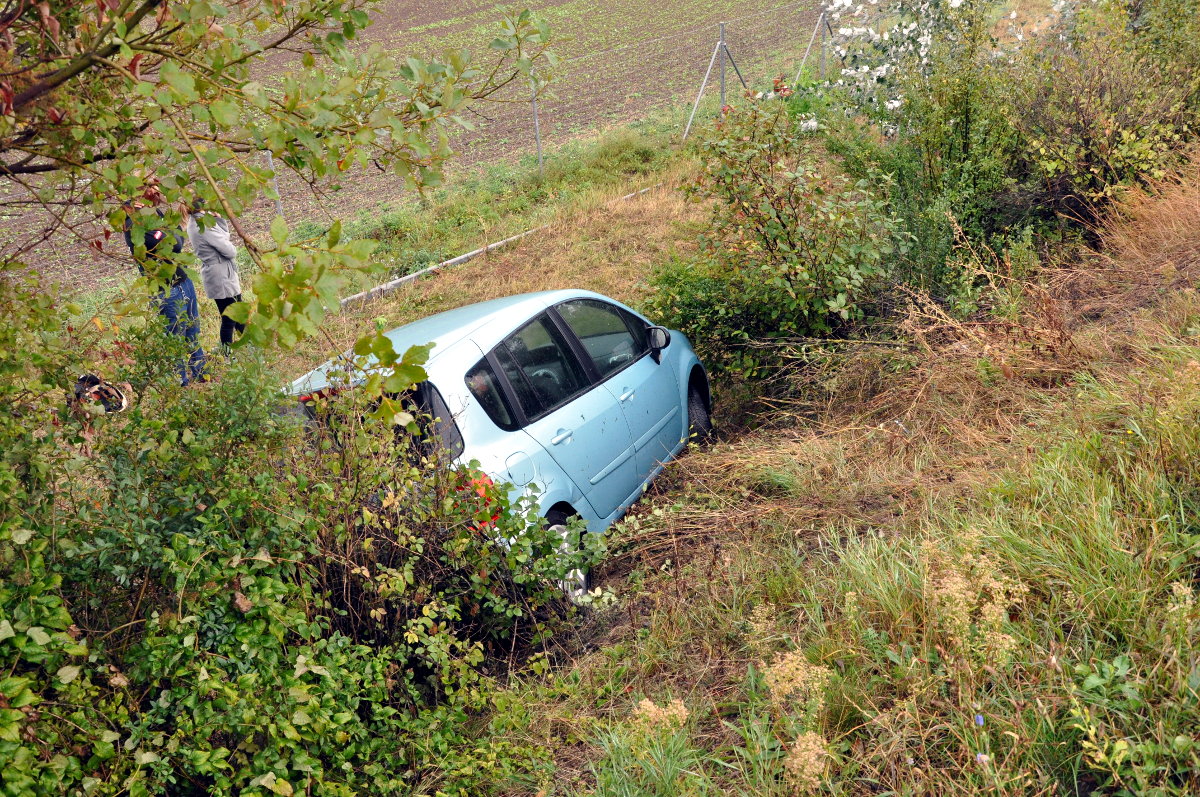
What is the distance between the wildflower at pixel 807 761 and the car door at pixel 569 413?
8.12 feet

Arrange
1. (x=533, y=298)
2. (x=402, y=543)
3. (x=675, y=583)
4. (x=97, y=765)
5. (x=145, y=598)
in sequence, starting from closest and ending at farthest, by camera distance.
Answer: (x=97, y=765) < (x=145, y=598) < (x=402, y=543) < (x=675, y=583) < (x=533, y=298)

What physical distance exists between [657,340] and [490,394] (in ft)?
5.97

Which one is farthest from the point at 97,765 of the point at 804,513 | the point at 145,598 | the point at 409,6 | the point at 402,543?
the point at 409,6

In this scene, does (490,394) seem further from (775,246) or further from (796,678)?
(775,246)

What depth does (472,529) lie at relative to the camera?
154 inches

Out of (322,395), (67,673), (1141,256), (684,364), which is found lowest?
(1141,256)

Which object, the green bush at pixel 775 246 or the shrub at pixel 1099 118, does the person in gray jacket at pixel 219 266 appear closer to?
the green bush at pixel 775 246

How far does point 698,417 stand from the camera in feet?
22.6

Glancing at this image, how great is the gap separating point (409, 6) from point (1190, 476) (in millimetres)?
44419

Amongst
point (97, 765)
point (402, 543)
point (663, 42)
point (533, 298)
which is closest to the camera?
point (97, 765)

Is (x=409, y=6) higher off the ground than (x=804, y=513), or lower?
higher

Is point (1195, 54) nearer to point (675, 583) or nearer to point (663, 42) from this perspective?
point (675, 583)

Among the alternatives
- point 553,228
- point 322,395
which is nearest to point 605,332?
point 322,395

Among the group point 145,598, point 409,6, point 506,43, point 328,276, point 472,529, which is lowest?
point 472,529
